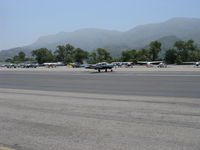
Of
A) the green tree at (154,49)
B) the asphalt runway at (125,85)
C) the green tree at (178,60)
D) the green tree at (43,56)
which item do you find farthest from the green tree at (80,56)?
the asphalt runway at (125,85)

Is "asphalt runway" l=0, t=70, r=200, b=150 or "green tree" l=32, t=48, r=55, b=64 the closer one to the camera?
"asphalt runway" l=0, t=70, r=200, b=150

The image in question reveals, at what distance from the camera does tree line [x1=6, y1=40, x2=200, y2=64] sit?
3487 inches

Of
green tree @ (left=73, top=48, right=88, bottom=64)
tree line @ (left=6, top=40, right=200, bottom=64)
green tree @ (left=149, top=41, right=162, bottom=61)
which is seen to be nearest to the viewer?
tree line @ (left=6, top=40, right=200, bottom=64)

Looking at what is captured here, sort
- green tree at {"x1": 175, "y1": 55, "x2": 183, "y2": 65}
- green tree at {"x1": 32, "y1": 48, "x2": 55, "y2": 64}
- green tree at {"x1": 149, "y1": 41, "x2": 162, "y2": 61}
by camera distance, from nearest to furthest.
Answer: green tree at {"x1": 175, "y1": 55, "x2": 183, "y2": 65}, green tree at {"x1": 149, "y1": 41, "x2": 162, "y2": 61}, green tree at {"x1": 32, "y1": 48, "x2": 55, "y2": 64}

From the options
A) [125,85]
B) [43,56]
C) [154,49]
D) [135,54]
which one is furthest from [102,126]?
[43,56]

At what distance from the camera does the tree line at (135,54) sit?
3487 inches

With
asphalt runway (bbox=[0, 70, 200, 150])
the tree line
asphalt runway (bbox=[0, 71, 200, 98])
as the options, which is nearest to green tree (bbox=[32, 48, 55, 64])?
the tree line

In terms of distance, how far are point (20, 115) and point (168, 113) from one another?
4960 millimetres

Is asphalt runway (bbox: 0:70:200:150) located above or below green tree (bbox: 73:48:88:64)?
below

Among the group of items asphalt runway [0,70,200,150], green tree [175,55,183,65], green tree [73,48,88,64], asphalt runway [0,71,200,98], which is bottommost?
asphalt runway [0,70,200,150]

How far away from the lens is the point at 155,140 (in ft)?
16.1

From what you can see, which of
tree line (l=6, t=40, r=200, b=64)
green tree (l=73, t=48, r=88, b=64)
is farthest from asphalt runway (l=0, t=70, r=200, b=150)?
green tree (l=73, t=48, r=88, b=64)

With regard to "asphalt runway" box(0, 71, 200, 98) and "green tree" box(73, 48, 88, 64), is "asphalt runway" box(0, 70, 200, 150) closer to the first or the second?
"asphalt runway" box(0, 71, 200, 98)

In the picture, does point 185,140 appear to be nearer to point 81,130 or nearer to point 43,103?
point 81,130
